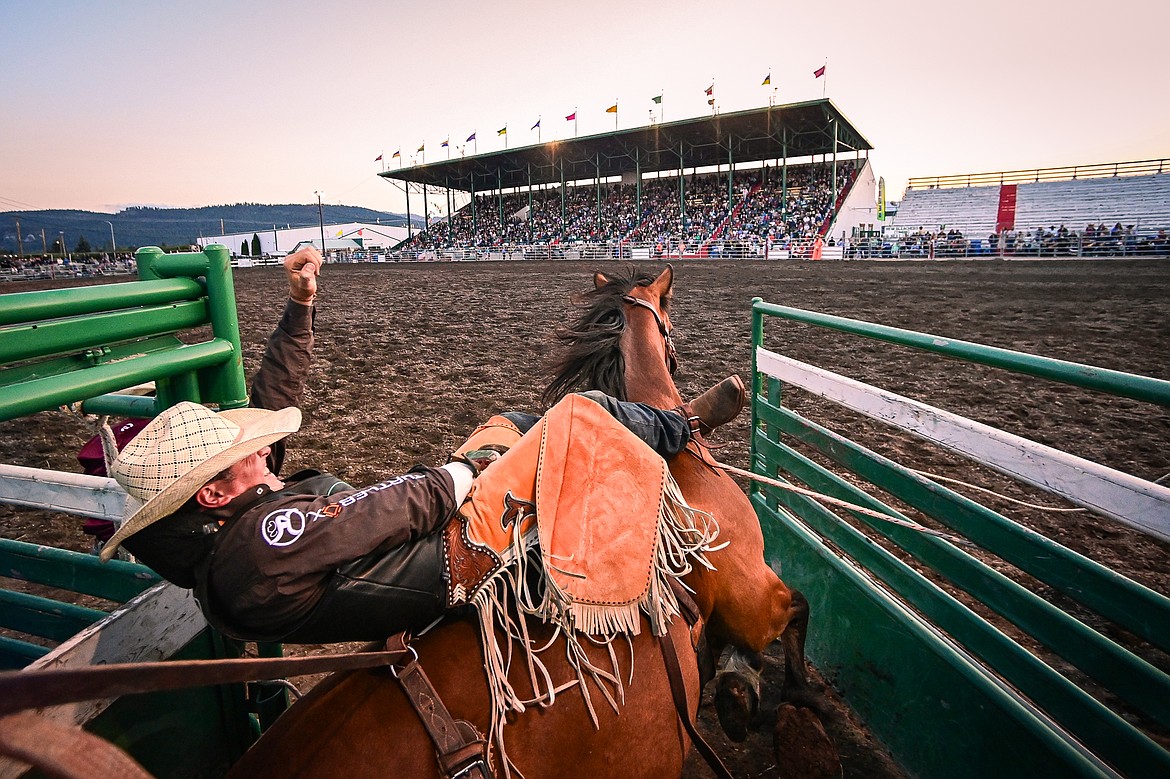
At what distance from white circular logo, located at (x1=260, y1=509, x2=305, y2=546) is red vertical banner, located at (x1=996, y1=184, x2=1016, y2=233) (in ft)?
133

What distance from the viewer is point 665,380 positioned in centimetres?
240

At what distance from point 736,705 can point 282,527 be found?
175 centimetres

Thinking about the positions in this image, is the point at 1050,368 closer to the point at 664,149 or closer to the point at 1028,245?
the point at 1028,245

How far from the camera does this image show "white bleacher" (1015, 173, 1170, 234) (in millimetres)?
30609

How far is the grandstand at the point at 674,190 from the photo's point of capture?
31719 millimetres

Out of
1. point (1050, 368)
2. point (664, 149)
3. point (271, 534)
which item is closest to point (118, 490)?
point (271, 534)

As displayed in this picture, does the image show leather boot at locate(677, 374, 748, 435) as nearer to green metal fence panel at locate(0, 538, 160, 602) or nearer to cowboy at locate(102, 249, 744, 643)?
cowboy at locate(102, 249, 744, 643)

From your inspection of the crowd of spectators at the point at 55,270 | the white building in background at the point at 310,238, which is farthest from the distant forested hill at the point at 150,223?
the crowd of spectators at the point at 55,270

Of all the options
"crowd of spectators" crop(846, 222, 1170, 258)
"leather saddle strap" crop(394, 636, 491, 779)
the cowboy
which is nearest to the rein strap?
the cowboy

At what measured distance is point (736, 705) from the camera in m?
2.17

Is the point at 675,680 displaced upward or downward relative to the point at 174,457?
downward

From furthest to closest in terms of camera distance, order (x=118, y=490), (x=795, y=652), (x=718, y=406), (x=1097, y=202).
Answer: (x=1097, y=202) → (x=795, y=652) → (x=718, y=406) → (x=118, y=490)

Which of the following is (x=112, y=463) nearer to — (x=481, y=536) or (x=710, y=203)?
(x=481, y=536)

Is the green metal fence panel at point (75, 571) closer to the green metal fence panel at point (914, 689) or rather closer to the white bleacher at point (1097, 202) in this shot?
the green metal fence panel at point (914, 689)
